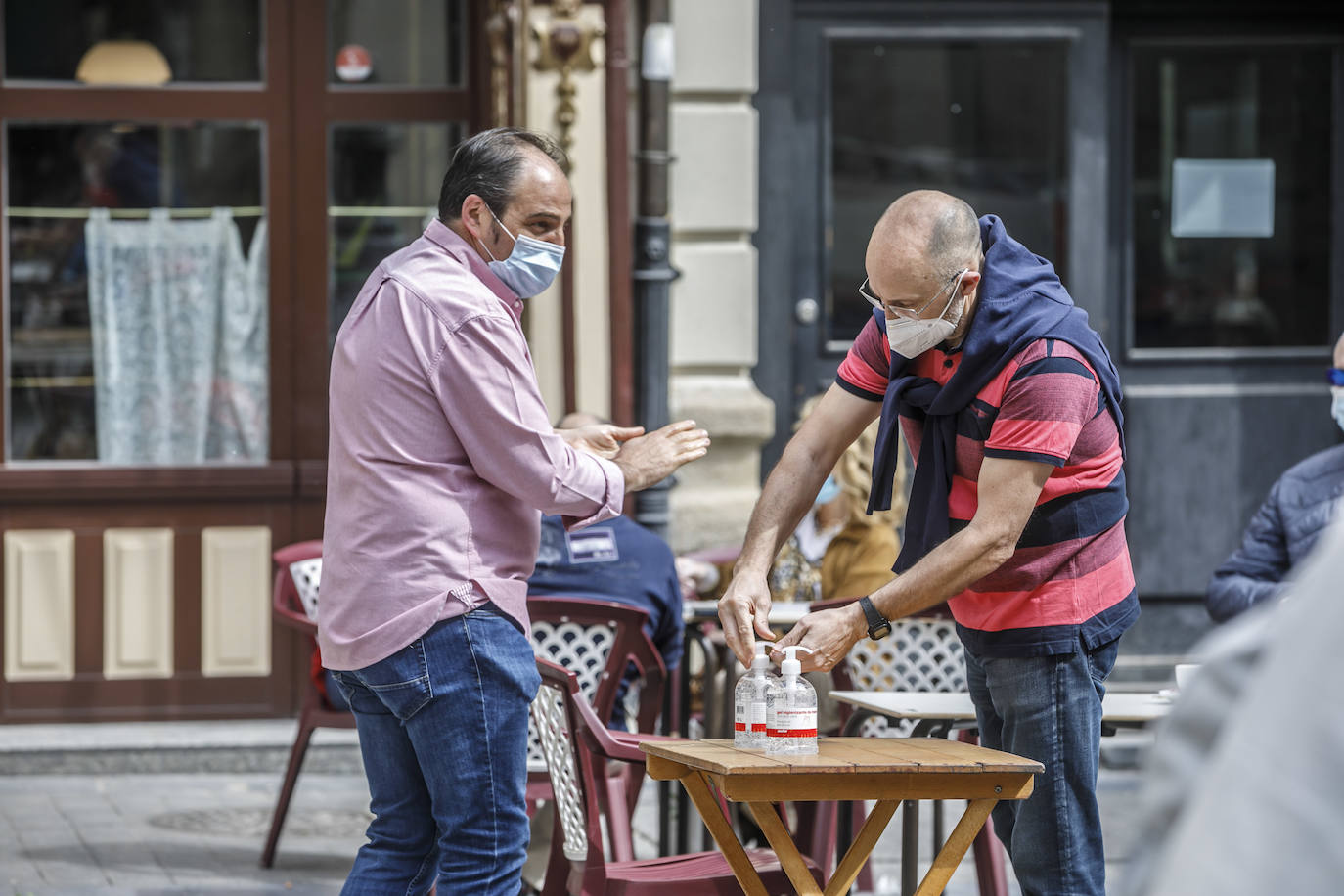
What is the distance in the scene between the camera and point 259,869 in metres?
5.57

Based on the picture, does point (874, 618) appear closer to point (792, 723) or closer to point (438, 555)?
point (792, 723)

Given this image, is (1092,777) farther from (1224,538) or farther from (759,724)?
(1224,538)

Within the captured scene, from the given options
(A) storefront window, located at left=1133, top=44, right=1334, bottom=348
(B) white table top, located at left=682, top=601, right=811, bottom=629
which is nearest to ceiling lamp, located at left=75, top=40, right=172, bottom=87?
(B) white table top, located at left=682, top=601, right=811, bottom=629

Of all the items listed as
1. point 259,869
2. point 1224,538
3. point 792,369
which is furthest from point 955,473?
point 1224,538

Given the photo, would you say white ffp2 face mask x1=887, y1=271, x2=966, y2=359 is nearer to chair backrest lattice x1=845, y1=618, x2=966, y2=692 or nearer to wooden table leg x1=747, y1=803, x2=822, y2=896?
wooden table leg x1=747, y1=803, x2=822, y2=896

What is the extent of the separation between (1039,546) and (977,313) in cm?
47

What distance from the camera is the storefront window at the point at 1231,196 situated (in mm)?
7922

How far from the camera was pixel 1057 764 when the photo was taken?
3330 millimetres

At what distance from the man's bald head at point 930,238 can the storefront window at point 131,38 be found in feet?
15.8

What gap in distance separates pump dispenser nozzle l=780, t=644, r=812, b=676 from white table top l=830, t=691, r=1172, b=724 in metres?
0.68

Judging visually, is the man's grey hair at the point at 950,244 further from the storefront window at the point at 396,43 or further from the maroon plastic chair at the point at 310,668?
the storefront window at the point at 396,43

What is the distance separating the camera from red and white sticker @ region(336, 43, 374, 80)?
753 centimetres

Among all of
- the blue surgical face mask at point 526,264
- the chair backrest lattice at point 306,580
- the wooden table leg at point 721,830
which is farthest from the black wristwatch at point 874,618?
the chair backrest lattice at point 306,580

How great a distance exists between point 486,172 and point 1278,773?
2686mm
